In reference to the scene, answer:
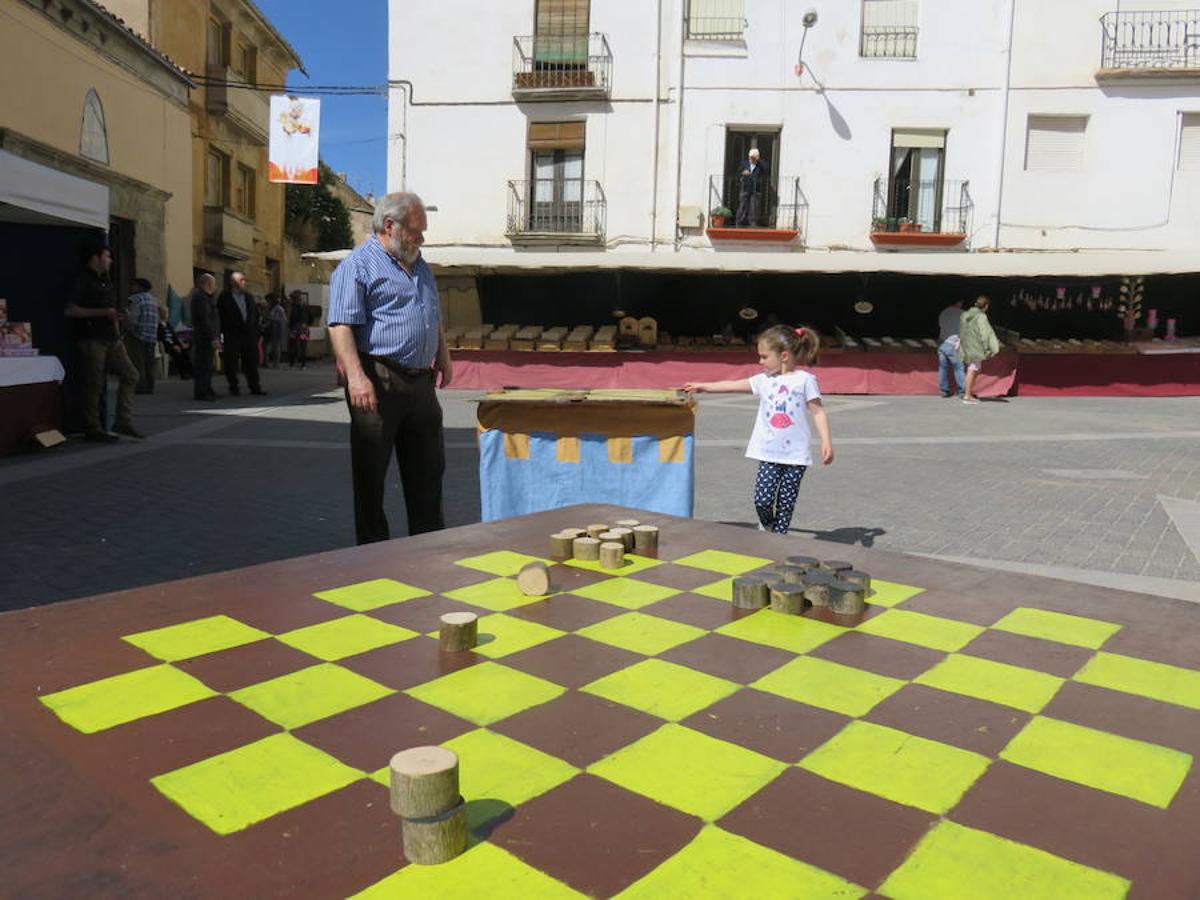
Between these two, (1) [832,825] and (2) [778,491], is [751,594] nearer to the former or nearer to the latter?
(1) [832,825]

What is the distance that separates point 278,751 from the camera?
4.42 ft

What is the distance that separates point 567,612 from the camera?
201cm

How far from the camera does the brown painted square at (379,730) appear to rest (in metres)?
1.35

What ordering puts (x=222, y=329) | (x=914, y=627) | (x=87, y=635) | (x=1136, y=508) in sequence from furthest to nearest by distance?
(x=222, y=329) < (x=1136, y=508) < (x=914, y=627) < (x=87, y=635)

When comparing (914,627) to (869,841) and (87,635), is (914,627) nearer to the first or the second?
(869,841)

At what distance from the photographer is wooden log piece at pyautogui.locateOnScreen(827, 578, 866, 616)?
201 centimetres

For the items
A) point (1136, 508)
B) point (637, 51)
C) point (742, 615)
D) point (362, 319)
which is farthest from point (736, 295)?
point (742, 615)

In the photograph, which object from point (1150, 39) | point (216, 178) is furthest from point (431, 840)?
point (216, 178)

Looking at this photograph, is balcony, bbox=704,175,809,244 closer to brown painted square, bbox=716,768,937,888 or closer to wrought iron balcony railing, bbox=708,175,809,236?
wrought iron balcony railing, bbox=708,175,809,236

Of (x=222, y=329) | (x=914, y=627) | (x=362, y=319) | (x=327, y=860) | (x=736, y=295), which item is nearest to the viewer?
(x=327, y=860)

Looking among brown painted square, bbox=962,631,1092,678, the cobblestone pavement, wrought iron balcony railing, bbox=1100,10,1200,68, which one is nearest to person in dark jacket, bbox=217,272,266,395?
the cobblestone pavement

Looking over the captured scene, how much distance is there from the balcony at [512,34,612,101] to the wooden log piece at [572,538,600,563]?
1717 cm

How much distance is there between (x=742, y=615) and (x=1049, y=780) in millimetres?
776

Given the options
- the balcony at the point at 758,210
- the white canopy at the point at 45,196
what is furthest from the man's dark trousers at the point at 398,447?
the balcony at the point at 758,210
